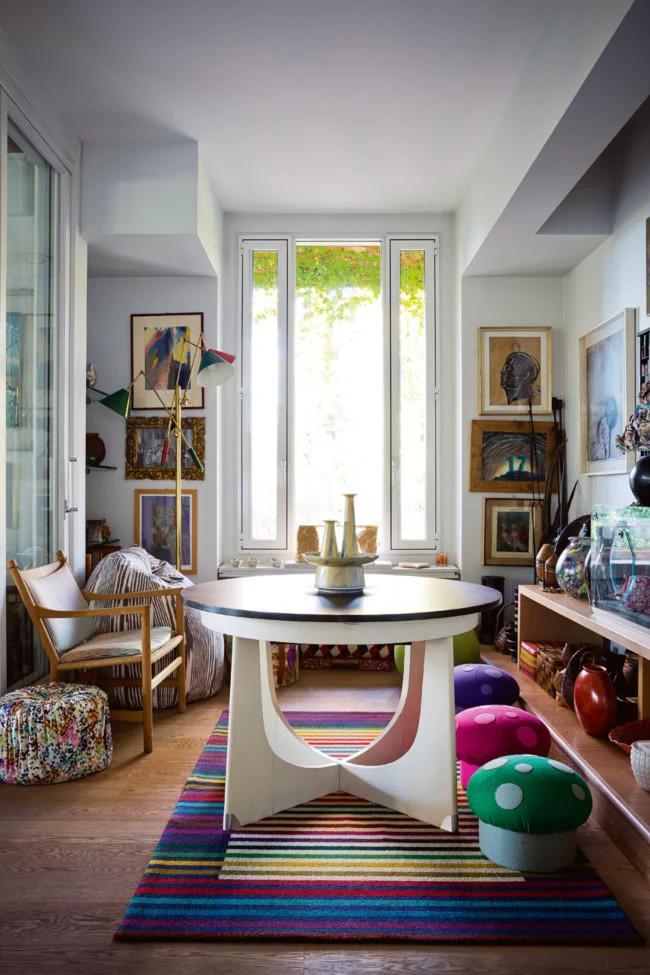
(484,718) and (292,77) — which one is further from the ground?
(292,77)

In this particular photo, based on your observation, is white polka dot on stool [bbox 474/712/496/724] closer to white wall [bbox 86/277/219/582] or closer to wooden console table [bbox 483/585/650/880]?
wooden console table [bbox 483/585/650/880]

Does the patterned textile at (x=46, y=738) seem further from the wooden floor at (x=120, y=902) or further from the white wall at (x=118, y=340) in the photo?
the white wall at (x=118, y=340)

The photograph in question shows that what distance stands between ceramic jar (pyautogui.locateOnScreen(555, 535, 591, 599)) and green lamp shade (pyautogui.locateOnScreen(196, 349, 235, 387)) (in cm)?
211

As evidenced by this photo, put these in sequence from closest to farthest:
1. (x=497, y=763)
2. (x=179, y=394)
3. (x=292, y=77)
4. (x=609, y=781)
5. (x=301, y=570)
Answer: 1. (x=497, y=763)
2. (x=609, y=781)
3. (x=292, y=77)
4. (x=179, y=394)
5. (x=301, y=570)

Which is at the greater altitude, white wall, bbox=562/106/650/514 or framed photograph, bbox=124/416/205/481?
white wall, bbox=562/106/650/514

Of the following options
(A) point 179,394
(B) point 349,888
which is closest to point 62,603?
(A) point 179,394

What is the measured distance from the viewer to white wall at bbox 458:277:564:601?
4.99 metres

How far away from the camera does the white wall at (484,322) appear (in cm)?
499

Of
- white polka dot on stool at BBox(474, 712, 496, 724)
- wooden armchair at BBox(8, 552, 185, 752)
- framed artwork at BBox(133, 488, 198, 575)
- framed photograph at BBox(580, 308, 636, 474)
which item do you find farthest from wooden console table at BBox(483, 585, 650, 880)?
framed artwork at BBox(133, 488, 198, 575)

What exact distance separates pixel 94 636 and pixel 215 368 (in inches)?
64.7

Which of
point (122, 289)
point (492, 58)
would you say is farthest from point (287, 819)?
point (122, 289)

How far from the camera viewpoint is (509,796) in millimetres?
2107

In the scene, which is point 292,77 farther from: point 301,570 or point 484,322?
point 301,570

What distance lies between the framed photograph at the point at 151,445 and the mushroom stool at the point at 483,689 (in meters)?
2.50
